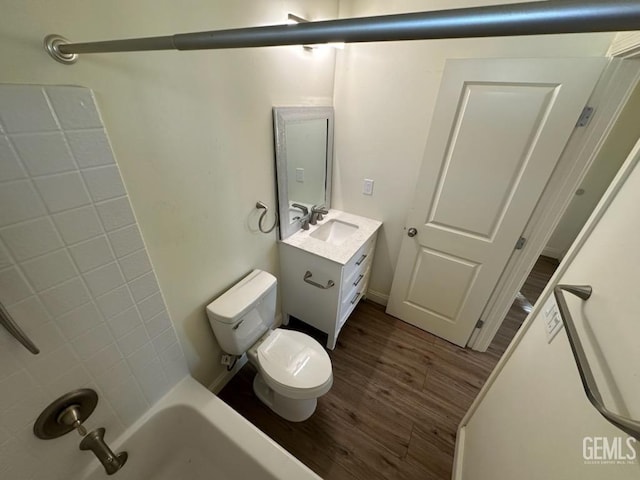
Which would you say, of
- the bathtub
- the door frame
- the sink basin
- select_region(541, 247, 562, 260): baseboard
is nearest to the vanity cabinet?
the sink basin

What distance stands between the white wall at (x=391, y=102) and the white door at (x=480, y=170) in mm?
135

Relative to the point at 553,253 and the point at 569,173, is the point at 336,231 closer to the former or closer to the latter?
the point at 569,173

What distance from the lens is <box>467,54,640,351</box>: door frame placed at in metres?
1.05

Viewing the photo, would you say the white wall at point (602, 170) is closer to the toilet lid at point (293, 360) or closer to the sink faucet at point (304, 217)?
the sink faucet at point (304, 217)

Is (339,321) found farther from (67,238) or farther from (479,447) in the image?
(67,238)

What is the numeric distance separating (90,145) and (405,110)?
1572mm

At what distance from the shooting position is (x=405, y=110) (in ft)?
5.17

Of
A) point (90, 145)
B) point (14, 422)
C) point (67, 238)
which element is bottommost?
point (14, 422)

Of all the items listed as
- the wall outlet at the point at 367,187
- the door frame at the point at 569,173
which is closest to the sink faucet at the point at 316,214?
the wall outlet at the point at 367,187

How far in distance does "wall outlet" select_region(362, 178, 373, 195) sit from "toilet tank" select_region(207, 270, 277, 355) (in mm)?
990

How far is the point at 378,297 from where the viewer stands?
7.48 feet

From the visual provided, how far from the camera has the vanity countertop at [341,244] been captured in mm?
1539

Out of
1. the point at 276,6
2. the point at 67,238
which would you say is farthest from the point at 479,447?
the point at 276,6

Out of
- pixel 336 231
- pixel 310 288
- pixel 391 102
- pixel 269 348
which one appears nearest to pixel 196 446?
pixel 269 348
